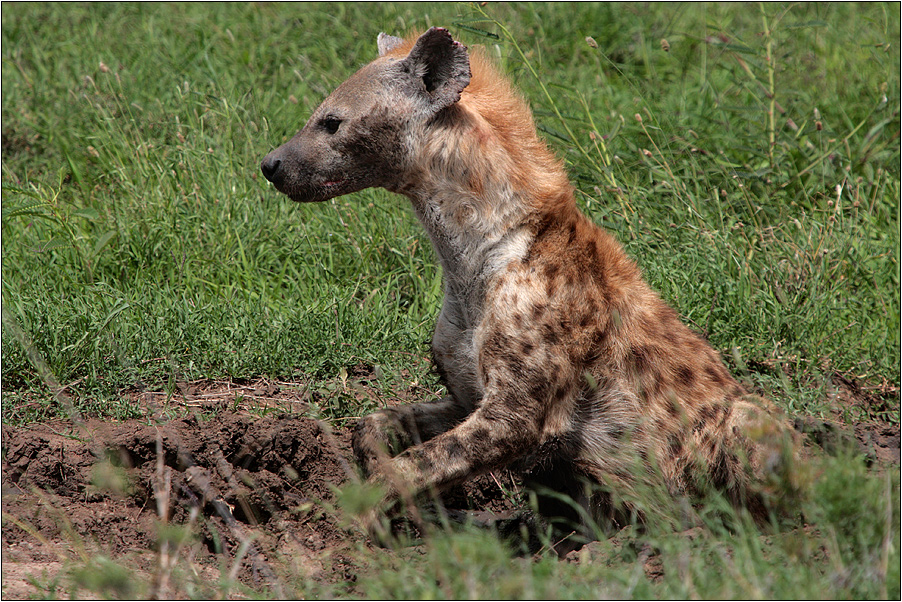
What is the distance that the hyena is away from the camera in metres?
3.13

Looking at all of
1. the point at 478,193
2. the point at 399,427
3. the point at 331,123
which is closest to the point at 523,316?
the point at 478,193

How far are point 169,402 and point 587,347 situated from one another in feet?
6.07

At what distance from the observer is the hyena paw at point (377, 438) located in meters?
3.37

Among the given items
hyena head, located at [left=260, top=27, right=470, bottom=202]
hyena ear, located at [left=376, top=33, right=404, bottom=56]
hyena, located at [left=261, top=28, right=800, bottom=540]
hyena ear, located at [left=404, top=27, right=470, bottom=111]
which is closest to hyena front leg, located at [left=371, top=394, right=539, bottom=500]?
hyena, located at [left=261, top=28, right=800, bottom=540]

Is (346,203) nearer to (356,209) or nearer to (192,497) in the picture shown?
(356,209)

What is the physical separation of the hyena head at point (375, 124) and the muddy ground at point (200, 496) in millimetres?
1004

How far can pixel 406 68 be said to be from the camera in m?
3.34

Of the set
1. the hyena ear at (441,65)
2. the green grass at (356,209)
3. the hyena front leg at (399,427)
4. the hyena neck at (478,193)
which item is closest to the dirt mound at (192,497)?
the hyena front leg at (399,427)

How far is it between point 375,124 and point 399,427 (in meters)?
1.14

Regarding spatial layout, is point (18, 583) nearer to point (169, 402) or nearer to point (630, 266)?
point (169, 402)

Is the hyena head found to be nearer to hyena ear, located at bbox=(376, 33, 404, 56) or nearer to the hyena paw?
hyena ear, located at bbox=(376, 33, 404, 56)

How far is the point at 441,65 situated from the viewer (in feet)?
10.8

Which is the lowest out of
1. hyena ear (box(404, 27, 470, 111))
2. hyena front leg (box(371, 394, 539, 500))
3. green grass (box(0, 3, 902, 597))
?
hyena front leg (box(371, 394, 539, 500))

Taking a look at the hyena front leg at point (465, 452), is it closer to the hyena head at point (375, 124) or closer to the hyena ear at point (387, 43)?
the hyena head at point (375, 124)
